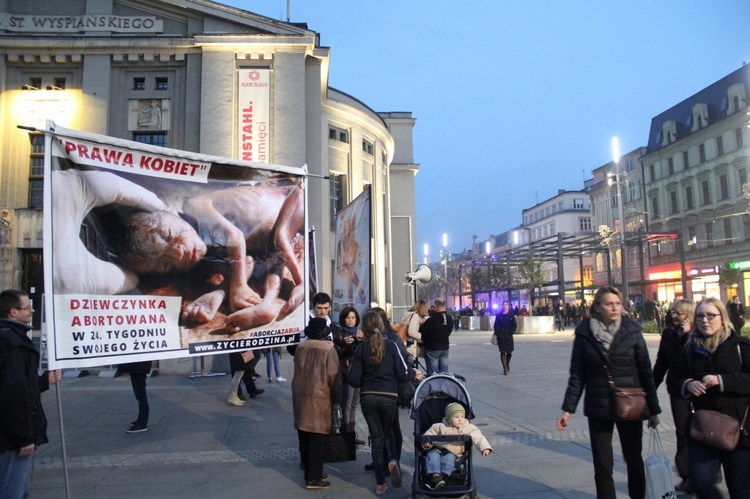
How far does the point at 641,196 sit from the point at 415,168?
2768cm

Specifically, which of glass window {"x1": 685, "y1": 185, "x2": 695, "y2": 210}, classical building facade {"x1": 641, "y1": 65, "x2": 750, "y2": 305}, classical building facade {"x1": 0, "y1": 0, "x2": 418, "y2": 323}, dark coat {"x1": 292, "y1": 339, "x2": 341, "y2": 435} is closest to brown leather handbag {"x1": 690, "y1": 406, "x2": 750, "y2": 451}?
dark coat {"x1": 292, "y1": 339, "x2": 341, "y2": 435}

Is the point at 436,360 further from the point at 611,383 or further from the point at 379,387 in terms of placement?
the point at 611,383

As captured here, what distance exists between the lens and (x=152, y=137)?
22.8 m

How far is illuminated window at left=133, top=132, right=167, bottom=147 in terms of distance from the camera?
22547mm

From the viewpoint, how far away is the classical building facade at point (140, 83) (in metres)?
21.6

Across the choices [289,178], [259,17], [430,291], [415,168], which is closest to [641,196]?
[415,168]

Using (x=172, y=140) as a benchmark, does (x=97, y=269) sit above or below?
below

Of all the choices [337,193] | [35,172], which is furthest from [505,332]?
[35,172]

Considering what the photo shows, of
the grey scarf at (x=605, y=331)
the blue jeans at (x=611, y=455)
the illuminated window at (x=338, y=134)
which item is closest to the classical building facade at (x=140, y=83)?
the illuminated window at (x=338, y=134)

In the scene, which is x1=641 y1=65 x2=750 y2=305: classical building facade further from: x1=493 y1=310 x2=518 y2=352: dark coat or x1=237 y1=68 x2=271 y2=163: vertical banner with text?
x1=237 y1=68 x2=271 y2=163: vertical banner with text

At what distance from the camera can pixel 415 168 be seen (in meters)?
46.8

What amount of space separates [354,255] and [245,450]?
9.92 ft

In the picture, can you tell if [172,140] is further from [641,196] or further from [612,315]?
[641,196]

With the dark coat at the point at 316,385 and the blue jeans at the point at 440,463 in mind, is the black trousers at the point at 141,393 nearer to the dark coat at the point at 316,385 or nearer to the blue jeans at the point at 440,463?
the dark coat at the point at 316,385
